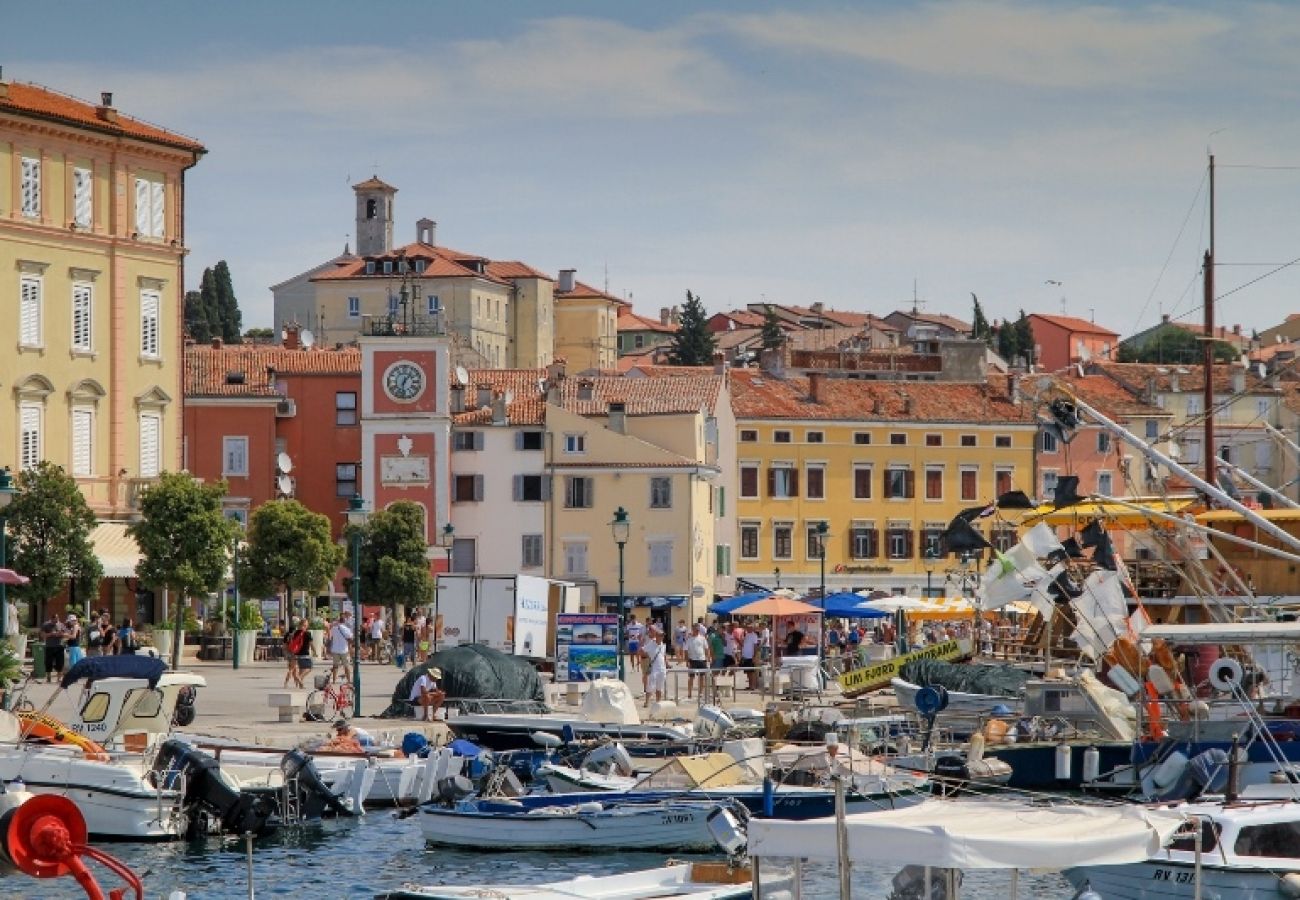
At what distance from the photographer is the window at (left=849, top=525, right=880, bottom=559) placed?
Result: 91.6 meters

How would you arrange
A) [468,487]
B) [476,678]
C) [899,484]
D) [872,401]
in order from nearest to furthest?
[476,678], [468,487], [899,484], [872,401]

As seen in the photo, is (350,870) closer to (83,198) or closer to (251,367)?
(83,198)

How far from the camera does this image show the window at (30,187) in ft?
199

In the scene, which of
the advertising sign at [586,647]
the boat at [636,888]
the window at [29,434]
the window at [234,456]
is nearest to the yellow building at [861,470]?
the window at [234,456]

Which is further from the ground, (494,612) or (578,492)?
(578,492)

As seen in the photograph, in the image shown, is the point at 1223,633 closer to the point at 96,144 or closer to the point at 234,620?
the point at 234,620

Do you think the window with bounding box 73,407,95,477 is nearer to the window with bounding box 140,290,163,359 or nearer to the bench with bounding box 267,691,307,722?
the window with bounding box 140,290,163,359

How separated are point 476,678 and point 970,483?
5525cm

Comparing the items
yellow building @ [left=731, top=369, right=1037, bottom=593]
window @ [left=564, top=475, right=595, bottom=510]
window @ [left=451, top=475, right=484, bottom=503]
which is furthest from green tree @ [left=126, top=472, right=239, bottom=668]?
yellow building @ [left=731, top=369, right=1037, bottom=593]

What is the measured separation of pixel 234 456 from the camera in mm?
79562

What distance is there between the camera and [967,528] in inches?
1470

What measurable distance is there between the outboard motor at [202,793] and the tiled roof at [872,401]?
61.1m

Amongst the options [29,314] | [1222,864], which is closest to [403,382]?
[29,314]

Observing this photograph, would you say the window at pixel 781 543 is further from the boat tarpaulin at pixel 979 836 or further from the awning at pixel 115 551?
the boat tarpaulin at pixel 979 836
